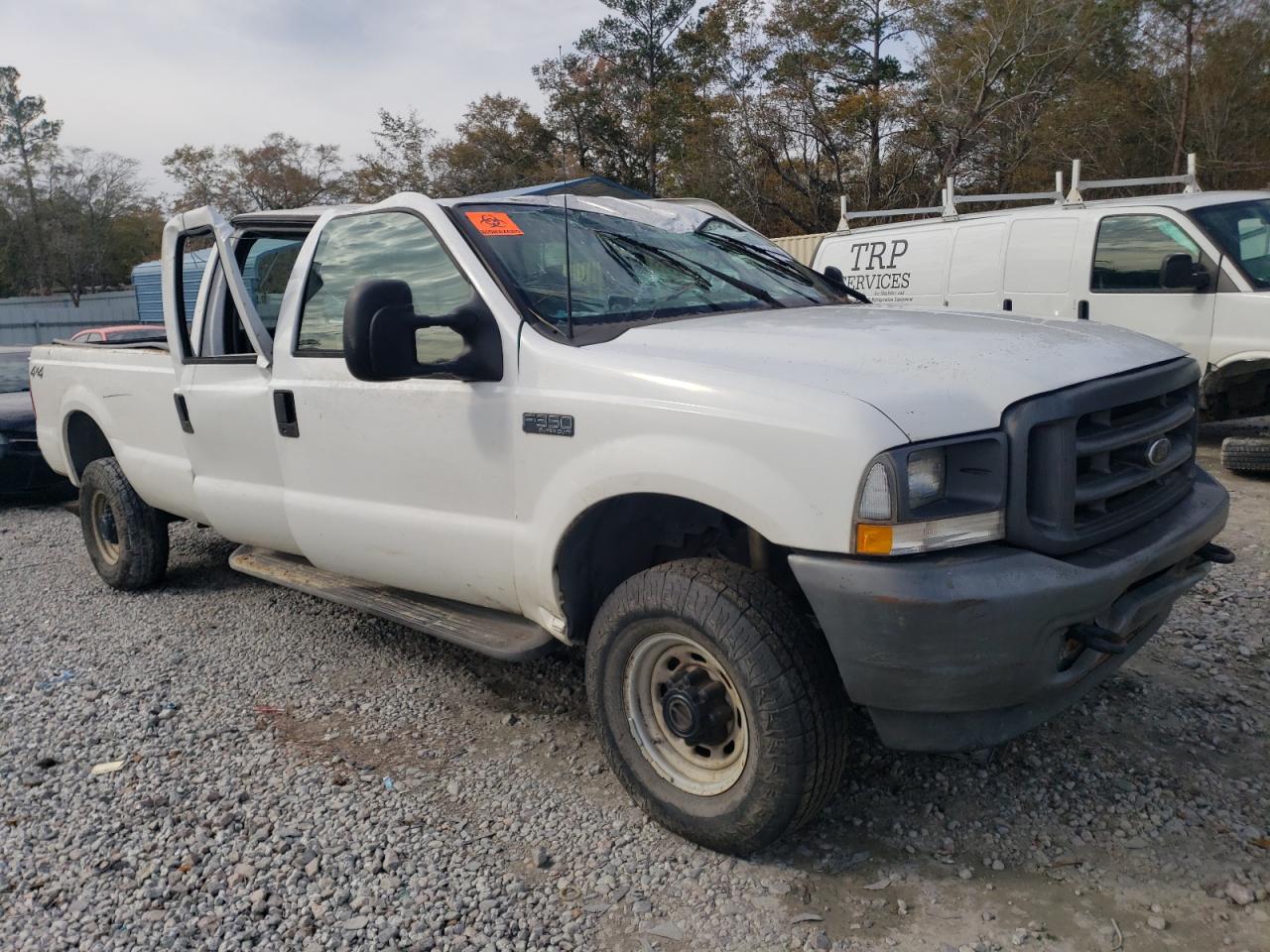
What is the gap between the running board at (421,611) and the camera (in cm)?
325

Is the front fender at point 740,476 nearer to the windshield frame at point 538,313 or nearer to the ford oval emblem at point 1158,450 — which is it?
the windshield frame at point 538,313

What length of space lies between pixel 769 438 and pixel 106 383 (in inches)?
172

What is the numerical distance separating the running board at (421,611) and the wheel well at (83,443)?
1995 mm

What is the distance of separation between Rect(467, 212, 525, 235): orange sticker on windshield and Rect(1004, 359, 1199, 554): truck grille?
6.25 ft

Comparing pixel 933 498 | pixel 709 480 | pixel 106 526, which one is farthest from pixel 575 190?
pixel 106 526

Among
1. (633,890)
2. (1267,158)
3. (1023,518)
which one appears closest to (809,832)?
(633,890)

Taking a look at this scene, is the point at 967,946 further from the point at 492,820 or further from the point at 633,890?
the point at 492,820

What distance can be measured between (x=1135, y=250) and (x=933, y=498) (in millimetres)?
6917

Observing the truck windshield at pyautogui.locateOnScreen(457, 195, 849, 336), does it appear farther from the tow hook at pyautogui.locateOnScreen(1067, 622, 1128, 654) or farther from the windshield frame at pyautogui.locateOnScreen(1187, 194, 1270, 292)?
the windshield frame at pyautogui.locateOnScreen(1187, 194, 1270, 292)

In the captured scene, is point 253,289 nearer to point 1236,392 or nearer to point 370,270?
point 370,270

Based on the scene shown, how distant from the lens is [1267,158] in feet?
79.3

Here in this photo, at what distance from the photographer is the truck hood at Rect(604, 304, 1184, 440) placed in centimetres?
241

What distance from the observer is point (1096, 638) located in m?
2.40

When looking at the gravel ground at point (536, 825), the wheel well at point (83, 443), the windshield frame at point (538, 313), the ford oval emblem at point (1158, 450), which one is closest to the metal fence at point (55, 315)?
the wheel well at point (83, 443)
